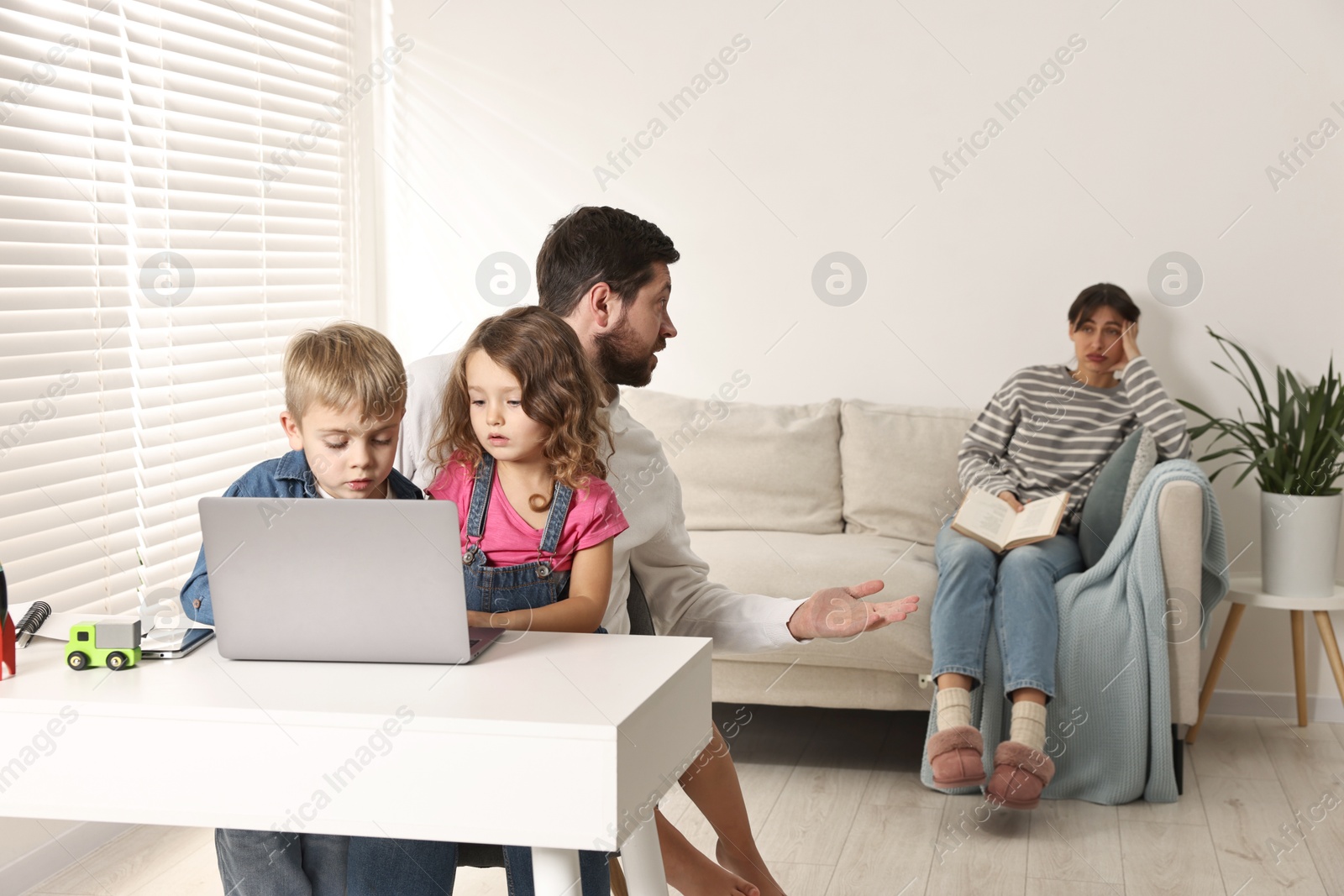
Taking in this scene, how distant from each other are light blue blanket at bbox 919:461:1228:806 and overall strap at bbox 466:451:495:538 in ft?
4.75

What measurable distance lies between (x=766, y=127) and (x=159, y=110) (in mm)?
1684

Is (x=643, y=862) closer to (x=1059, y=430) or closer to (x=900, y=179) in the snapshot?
(x=1059, y=430)

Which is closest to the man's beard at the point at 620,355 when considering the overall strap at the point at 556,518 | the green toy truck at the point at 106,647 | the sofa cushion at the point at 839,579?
the overall strap at the point at 556,518

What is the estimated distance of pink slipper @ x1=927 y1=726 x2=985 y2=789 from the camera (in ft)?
7.92

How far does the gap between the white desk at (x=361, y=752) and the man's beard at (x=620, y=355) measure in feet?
2.64

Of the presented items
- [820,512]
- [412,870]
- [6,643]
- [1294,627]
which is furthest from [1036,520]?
[6,643]

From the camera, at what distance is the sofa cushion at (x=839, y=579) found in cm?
269

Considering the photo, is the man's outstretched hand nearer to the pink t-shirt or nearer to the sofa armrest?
the pink t-shirt

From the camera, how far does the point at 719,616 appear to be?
1.73 metres

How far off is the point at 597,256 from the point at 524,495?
1.67 feet

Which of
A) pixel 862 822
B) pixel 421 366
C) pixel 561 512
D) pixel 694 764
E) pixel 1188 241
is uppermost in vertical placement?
pixel 1188 241

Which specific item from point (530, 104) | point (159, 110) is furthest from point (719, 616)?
point (530, 104)

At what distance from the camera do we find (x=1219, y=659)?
3.09m

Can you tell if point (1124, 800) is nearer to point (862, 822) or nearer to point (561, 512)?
point (862, 822)
